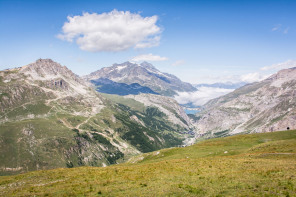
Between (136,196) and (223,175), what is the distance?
16.9 meters

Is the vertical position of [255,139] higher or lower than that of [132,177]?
lower

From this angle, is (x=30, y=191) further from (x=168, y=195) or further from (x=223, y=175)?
(x=223, y=175)

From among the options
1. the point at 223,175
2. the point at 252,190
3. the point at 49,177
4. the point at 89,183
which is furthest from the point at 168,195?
the point at 49,177

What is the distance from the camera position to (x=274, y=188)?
974 inches

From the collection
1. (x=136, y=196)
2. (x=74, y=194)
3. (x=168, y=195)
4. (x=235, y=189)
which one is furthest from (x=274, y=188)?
(x=74, y=194)

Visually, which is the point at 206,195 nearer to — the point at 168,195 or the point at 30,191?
the point at 168,195

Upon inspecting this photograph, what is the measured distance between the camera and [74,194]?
28.2 meters

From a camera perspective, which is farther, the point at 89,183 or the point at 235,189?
the point at 89,183

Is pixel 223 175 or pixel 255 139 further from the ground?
pixel 223 175

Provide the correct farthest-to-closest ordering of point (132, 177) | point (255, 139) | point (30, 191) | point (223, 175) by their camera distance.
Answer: point (255, 139) < point (132, 177) < point (223, 175) < point (30, 191)

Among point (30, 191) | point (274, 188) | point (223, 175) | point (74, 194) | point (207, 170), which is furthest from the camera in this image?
point (207, 170)

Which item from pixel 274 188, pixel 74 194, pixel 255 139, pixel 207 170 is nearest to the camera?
pixel 274 188

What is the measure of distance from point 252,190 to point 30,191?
1345 inches

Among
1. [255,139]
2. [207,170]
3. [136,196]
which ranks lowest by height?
[255,139]
